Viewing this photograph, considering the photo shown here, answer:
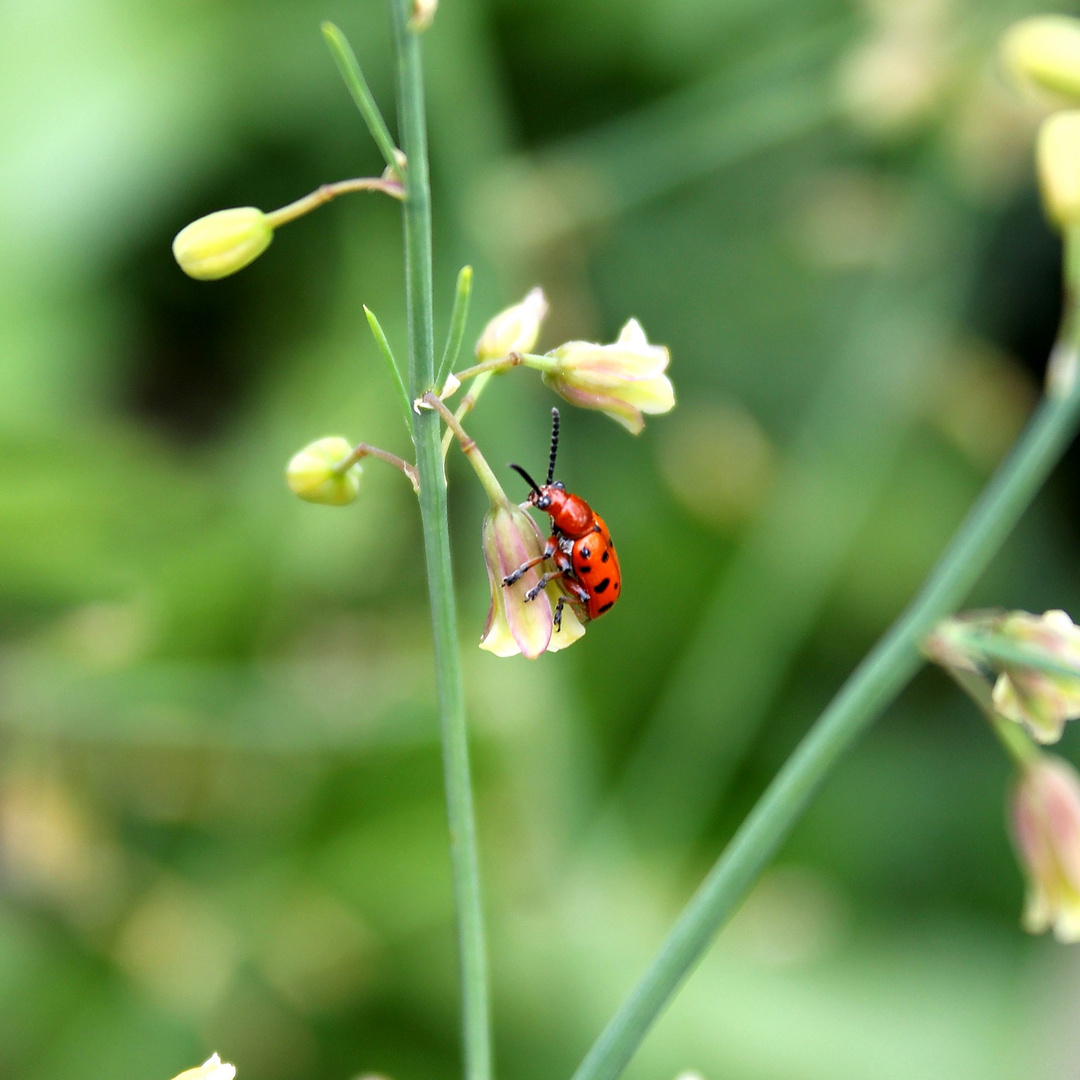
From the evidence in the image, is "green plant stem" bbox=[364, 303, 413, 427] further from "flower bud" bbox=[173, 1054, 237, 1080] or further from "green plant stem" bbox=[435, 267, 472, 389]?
"flower bud" bbox=[173, 1054, 237, 1080]

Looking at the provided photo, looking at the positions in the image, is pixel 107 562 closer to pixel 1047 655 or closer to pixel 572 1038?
pixel 572 1038

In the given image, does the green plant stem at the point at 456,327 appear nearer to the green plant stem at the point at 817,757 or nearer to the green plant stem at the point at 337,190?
the green plant stem at the point at 337,190

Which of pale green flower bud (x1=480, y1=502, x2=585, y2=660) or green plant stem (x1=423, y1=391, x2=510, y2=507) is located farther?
pale green flower bud (x1=480, y1=502, x2=585, y2=660)

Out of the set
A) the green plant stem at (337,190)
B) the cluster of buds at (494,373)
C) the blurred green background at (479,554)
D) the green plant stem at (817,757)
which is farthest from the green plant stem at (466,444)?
the blurred green background at (479,554)

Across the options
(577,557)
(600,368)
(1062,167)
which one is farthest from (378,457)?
(1062,167)

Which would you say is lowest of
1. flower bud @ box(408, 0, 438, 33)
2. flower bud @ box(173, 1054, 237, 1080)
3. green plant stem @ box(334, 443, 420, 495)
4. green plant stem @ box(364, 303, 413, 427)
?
flower bud @ box(173, 1054, 237, 1080)

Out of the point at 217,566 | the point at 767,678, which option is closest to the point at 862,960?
the point at 767,678

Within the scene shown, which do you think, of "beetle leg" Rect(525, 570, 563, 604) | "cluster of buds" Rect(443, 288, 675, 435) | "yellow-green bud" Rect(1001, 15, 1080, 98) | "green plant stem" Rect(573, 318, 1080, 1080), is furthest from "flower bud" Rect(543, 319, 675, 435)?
"yellow-green bud" Rect(1001, 15, 1080, 98)

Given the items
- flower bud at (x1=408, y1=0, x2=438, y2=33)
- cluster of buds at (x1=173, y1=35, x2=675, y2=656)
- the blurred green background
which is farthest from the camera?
the blurred green background
